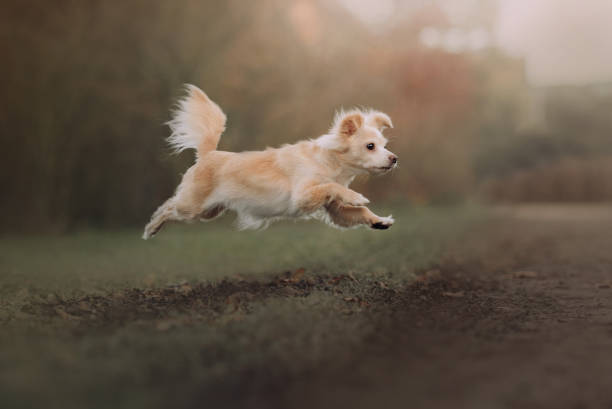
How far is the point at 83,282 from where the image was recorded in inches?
298

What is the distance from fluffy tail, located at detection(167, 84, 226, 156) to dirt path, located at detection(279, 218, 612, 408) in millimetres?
2545

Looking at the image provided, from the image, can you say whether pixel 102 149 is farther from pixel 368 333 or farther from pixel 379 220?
pixel 368 333

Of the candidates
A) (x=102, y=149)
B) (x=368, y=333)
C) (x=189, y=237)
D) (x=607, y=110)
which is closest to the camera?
(x=368, y=333)

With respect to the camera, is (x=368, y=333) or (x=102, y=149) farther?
(x=102, y=149)

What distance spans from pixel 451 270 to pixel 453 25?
16.7 meters

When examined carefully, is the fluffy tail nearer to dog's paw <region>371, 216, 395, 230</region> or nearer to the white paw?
the white paw

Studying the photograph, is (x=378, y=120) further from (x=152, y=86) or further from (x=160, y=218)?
(x=152, y=86)

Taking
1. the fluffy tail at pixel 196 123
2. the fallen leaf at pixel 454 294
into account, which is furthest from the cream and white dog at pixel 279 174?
the fallen leaf at pixel 454 294

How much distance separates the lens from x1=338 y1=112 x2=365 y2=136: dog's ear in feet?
17.8

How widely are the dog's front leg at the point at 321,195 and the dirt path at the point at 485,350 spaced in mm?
1122

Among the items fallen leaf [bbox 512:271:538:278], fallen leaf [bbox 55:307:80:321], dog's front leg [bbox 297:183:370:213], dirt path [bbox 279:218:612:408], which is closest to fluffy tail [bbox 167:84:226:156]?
dog's front leg [bbox 297:183:370:213]

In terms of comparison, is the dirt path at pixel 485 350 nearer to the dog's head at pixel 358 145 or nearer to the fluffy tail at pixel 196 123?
the dog's head at pixel 358 145

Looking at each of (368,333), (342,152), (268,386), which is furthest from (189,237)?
(268,386)

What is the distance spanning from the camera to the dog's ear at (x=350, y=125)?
544 centimetres
